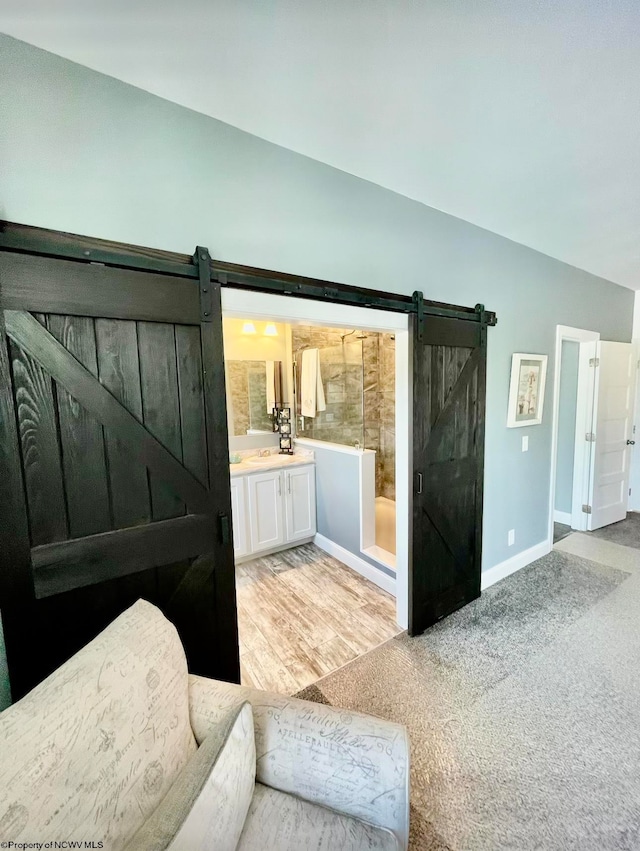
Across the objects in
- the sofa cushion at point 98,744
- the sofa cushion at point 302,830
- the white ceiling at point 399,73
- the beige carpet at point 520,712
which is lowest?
the beige carpet at point 520,712

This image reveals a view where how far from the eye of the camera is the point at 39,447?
3.69 feet

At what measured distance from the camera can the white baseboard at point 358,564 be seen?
273 centimetres

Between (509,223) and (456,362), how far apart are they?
1.01m

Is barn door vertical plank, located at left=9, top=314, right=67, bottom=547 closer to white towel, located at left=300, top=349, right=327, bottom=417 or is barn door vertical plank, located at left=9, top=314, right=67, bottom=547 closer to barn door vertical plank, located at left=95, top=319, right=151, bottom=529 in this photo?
barn door vertical plank, located at left=95, top=319, right=151, bottom=529

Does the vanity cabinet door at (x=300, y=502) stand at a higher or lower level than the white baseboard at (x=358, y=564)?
higher

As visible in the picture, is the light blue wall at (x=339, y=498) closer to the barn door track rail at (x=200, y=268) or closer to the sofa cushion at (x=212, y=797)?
the barn door track rail at (x=200, y=268)

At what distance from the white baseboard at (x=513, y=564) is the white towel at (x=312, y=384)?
214 centimetres

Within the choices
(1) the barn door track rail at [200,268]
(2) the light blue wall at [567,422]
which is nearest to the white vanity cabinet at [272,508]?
(1) the barn door track rail at [200,268]

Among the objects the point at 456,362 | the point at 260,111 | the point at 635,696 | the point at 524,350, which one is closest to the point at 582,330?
the point at 524,350

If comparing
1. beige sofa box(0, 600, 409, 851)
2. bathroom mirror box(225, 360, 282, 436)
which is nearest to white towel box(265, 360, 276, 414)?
bathroom mirror box(225, 360, 282, 436)

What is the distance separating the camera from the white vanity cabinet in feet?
9.95

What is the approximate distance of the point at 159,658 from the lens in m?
0.96

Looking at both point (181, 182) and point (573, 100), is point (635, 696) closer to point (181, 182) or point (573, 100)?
point (573, 100)

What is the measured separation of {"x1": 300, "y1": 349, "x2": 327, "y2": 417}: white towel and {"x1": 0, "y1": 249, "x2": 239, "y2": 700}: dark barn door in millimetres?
2256
